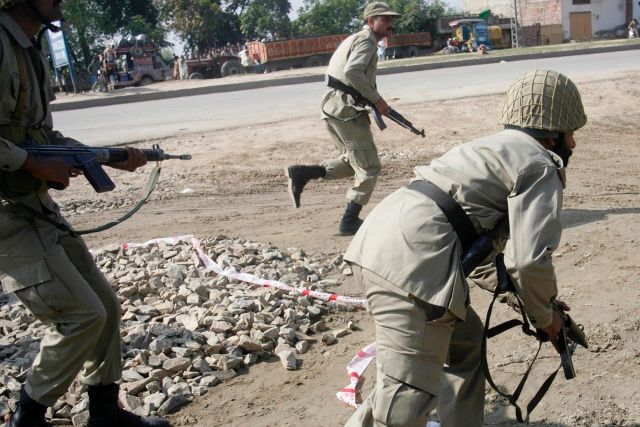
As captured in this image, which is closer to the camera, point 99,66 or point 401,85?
point 401,85

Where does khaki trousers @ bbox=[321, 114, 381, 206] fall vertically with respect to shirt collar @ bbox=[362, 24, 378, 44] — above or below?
below

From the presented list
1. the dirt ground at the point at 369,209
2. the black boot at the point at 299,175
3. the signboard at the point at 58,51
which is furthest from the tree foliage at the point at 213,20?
the black boot at the point at 299,175

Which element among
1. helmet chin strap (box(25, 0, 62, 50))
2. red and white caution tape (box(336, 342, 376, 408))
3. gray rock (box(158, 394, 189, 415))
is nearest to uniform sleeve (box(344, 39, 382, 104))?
red and white caution tape (box(336, 342, 376, 408))

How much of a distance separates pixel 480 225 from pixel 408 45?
41.0 metres

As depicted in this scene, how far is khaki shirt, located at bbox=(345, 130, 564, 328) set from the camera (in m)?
2.47

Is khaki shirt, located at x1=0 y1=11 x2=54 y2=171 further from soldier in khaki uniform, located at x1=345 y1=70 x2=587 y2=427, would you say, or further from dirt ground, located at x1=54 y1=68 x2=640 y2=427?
dirt ground, located at x1=54 y1=68 x2=640 y2=427

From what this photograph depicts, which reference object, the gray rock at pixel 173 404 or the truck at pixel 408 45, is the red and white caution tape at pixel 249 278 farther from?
the truck at pixel 408 45

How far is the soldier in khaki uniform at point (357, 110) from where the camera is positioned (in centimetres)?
652

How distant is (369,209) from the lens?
7.68 m

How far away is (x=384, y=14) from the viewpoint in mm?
6566

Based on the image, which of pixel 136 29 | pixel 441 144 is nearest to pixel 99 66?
pixel 136 29

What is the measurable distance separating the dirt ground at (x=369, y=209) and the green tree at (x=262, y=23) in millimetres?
43205

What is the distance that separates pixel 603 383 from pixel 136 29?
46677 mm

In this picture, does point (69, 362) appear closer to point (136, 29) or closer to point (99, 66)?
point (99, 66)
